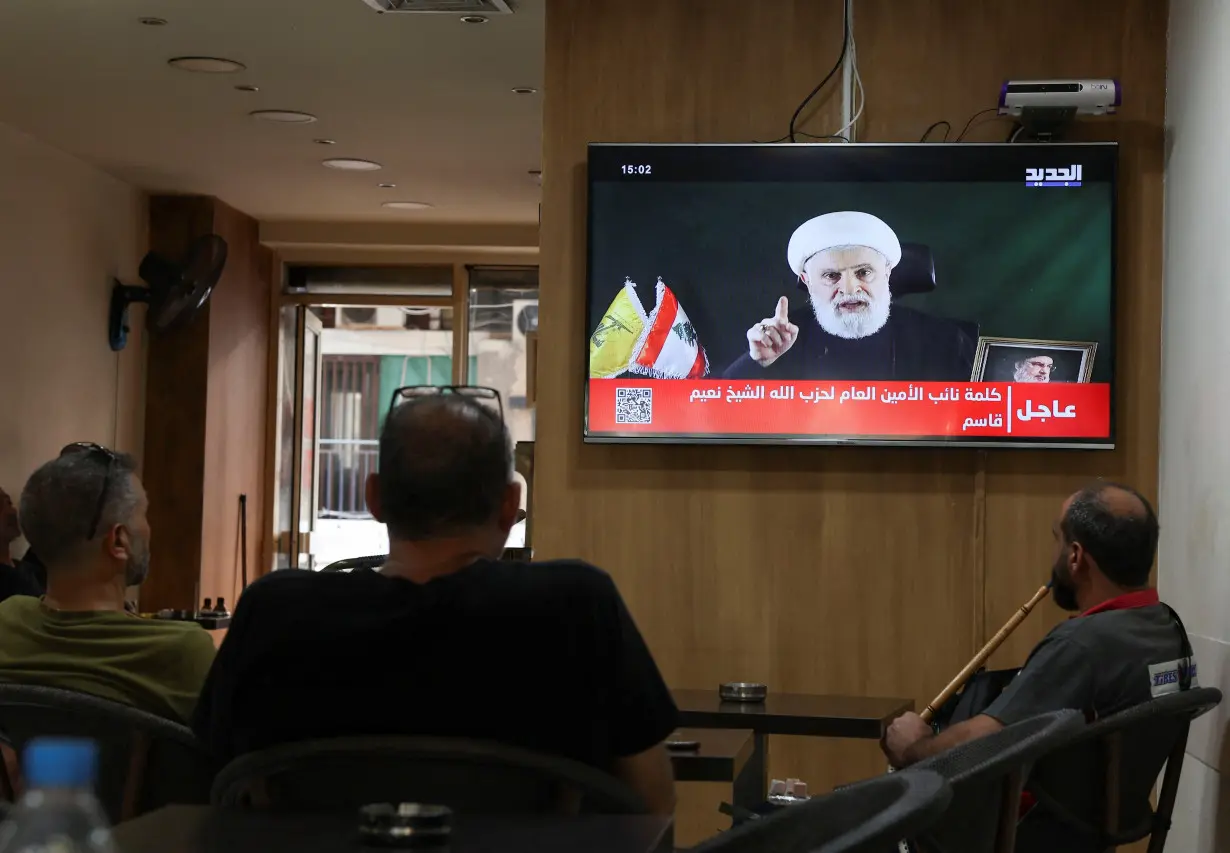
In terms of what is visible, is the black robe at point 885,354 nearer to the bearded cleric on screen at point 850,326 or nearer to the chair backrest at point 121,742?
the bearded cleric on screen at point 850,326

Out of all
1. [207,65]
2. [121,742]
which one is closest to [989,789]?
[121,742]

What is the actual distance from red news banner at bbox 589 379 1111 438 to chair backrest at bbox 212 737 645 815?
7.87 feet

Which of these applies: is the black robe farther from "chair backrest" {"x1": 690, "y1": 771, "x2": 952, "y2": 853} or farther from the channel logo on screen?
"chair backrest" {"x1": 690, "y1": 771, "x2": 952, "y2": 853}

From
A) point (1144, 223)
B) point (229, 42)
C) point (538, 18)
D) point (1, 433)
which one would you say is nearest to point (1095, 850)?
point (1144, 223)

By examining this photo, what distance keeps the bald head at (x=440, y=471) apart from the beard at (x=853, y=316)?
2181 millimetres

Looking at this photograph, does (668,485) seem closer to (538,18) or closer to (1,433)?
(538,18)

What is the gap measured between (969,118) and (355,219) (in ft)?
20.7

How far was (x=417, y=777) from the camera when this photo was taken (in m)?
1.54

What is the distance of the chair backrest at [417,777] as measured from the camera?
152cm

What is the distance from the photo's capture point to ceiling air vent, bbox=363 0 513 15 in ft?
15.1

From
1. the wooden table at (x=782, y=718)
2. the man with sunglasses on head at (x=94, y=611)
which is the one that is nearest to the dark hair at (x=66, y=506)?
the man with sunglasses on head at (x=94, y=611)

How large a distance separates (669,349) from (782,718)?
1205 mm

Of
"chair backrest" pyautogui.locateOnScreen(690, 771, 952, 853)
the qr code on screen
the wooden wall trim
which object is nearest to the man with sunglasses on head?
"chair backrest" pyautogui.locateOnScreen(690, 771, 952, 853)

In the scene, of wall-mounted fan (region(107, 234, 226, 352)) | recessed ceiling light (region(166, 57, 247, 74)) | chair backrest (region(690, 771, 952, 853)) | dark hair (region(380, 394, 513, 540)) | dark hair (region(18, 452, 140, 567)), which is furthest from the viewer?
wall-mounted fan (region(107, 234, 226, 352))
